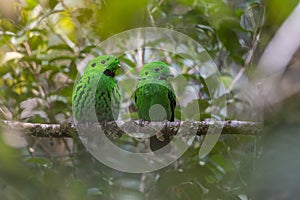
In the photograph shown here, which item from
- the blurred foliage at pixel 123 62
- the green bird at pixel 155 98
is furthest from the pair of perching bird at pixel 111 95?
the blurred foliage at pixel 123 62

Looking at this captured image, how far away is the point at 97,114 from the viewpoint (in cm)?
215

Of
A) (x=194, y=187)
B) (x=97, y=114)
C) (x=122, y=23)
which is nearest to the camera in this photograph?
(x=194, y=187)

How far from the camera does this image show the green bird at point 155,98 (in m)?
2.12

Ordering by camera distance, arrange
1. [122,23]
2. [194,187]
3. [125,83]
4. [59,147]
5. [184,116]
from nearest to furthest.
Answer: [194,187] < [122,23] < [184,116] < [125,83] < [59,147]

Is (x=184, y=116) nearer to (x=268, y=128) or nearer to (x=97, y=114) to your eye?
(x=97, y=114)

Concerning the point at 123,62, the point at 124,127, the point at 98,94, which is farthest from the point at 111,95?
the point at 123,62

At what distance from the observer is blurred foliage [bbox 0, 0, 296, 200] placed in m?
1.94

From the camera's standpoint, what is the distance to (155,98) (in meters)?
2.20

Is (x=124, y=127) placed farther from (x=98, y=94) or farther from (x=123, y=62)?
(x=123, y=62)

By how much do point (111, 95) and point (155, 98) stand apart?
0.21 meters

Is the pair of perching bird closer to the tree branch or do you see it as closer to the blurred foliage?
the tree branch

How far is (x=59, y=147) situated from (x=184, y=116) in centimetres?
98

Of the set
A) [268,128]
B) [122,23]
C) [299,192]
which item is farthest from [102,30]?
[299,192]

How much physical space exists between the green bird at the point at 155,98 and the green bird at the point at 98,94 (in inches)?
5.2
